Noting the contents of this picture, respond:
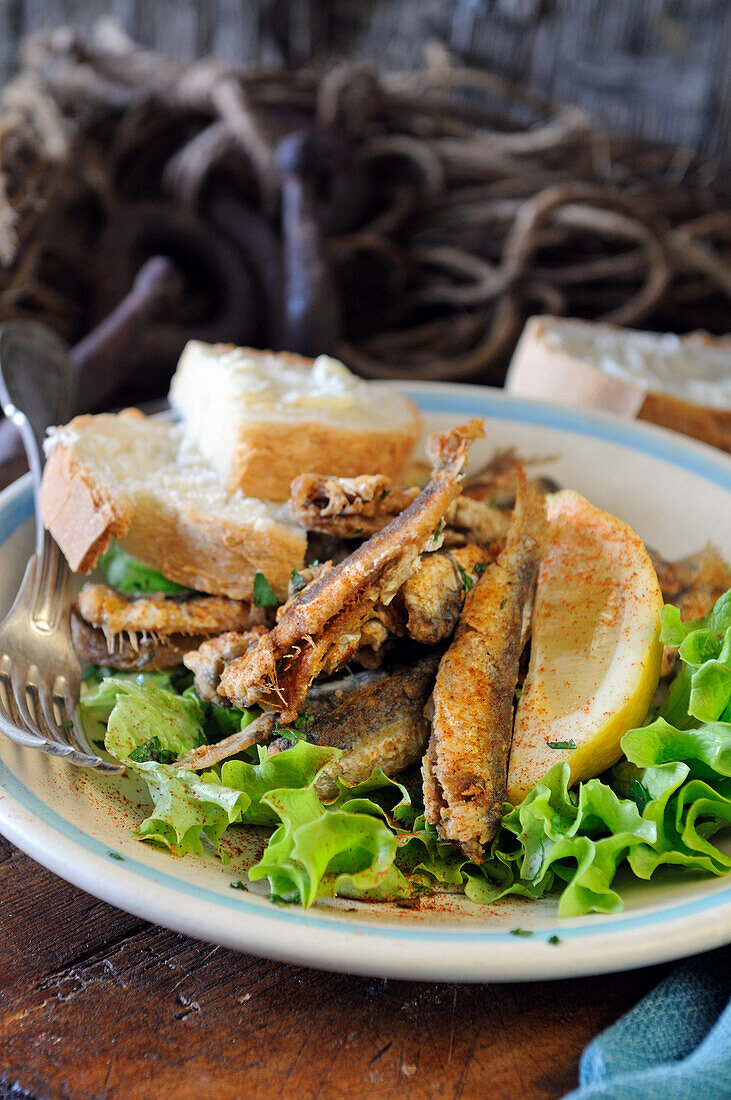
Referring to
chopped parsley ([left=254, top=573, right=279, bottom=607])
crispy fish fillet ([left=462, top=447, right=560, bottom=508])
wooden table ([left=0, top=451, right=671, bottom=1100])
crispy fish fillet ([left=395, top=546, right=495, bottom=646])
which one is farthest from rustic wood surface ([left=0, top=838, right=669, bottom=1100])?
crispy fish fillet ([left=462, top=447, right=560, bottom=508])

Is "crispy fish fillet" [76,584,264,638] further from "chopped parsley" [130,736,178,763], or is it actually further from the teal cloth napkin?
the teal cloth napkin

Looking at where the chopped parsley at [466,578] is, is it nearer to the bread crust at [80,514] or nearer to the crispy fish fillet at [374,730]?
the crispy fish fillet at [374,730]

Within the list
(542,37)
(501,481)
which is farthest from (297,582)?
(542,37)

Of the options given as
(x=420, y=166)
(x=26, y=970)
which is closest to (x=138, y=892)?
(x=26, y=970)

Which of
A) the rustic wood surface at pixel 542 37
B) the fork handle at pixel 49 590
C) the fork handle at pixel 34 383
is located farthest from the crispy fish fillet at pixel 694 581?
the rustic wood surface at pixel 542 37

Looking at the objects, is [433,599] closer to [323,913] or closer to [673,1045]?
[323,913]

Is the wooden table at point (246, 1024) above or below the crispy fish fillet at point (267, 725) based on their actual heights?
below

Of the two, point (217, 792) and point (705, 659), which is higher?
point (705, 659)
